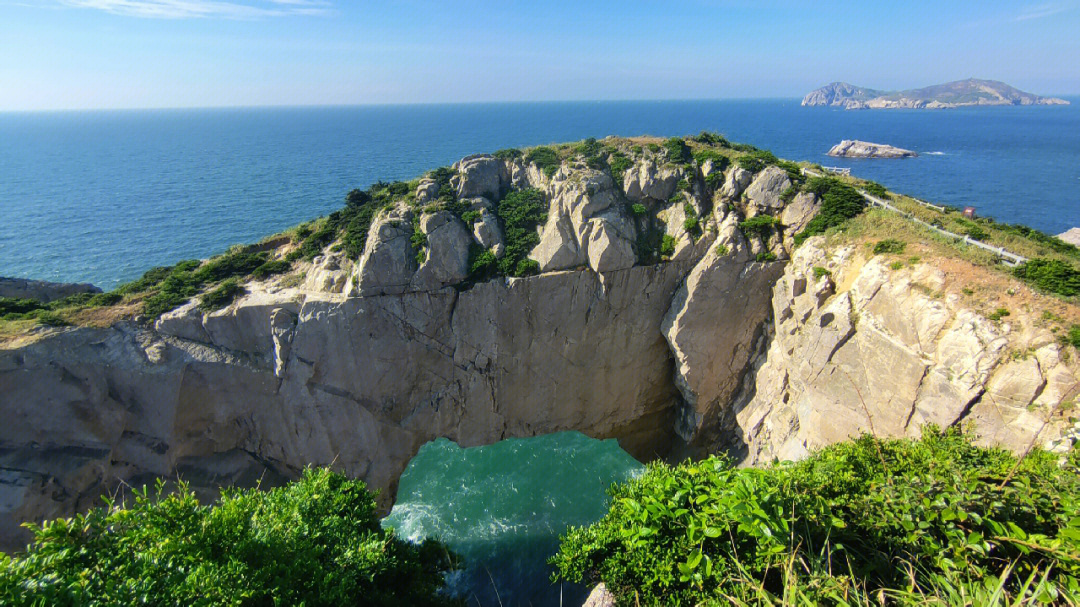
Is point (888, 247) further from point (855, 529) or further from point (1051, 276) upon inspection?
point (855, 529)

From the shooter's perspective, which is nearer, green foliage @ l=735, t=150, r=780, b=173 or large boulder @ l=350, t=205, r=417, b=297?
large boulder @ l=350, t=205, r=417, b=297

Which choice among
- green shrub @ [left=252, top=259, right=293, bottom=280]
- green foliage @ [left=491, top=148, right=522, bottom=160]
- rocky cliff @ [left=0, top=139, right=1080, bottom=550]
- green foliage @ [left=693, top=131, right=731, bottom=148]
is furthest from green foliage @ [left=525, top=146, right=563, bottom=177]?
green shrub @ [left=252, top=259, right=293, bottom=280]

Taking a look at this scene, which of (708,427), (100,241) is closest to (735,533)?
(708,427)

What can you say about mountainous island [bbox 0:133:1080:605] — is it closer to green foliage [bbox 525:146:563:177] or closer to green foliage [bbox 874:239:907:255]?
green foliage [bbox 874:239:907:255]

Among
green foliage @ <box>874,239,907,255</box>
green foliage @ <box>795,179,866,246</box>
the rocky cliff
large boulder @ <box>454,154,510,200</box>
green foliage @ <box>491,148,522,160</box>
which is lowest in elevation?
the rocky cliff

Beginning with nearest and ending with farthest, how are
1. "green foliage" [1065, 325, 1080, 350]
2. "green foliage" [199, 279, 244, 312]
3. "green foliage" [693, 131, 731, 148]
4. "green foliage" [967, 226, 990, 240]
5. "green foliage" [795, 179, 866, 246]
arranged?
"green foliage" [1065, 325, 1080, 350] < "green foliage" [967, 226, 990, 240] < "green foliage" [199, 279, 244, 312] < "green foliage" [795, 179, 866, 246] < "green foliage" [693, 131, 731, 148]

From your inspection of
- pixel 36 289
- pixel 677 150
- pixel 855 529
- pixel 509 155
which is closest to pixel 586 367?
pixel 677 150

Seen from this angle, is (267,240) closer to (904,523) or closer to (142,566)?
(142,566)
